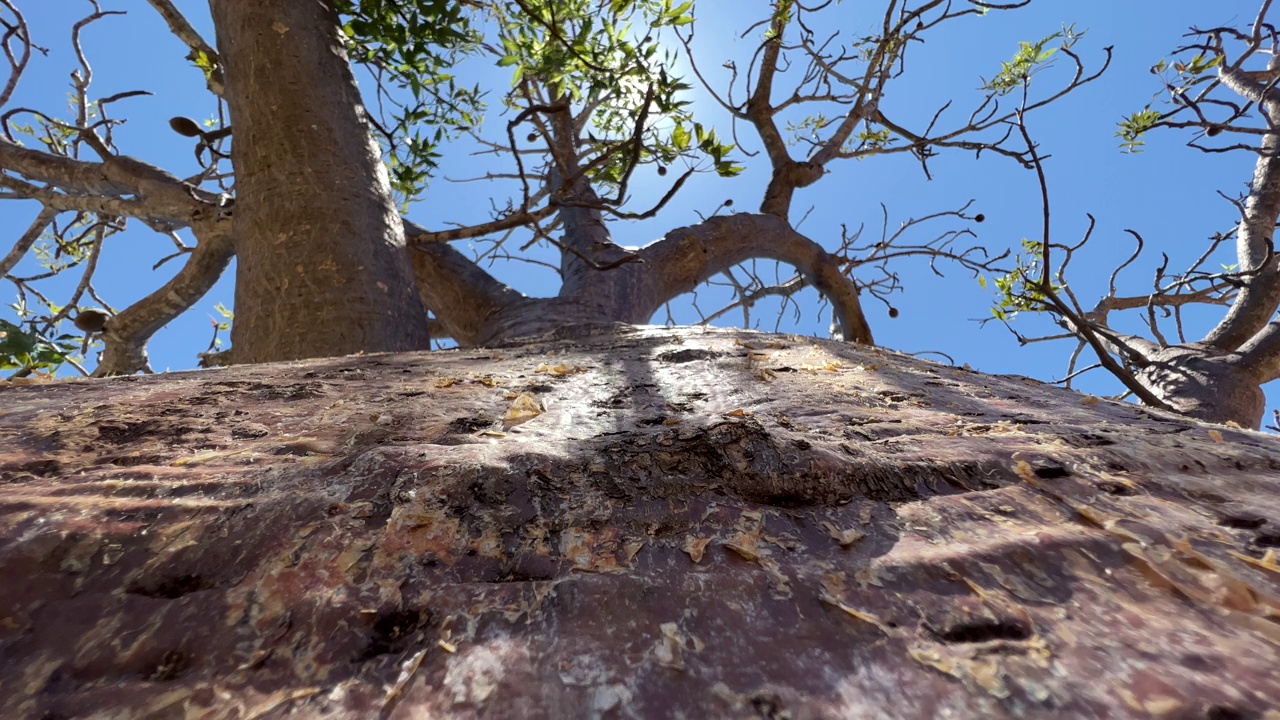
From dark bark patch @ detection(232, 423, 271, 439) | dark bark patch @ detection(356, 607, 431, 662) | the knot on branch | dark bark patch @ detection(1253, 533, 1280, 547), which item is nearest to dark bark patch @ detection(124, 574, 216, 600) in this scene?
dark bark patch @ detection(356, 607, 431, 662)

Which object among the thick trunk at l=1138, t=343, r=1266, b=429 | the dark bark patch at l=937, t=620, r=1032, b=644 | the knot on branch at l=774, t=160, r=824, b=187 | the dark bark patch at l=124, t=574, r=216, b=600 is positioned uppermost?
the knot on branch at l=774, t=160, r=824, b=187

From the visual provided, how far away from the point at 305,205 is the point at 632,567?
182cm

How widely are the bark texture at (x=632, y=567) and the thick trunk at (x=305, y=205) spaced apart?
3.45 ft

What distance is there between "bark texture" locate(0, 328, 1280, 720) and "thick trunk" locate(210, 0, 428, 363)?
1.05 meters

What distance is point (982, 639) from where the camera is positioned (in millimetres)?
378

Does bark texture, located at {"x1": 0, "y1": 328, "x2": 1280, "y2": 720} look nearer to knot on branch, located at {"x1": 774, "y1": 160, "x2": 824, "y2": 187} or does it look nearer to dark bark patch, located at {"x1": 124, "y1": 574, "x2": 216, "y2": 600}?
dark bark patch, located at {"x1": 124, "y1": 574, "x2": 216, "y2": 600}

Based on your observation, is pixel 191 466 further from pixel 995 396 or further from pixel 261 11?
pixel 261 11

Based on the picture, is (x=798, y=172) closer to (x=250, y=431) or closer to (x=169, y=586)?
(x=250, y=431)

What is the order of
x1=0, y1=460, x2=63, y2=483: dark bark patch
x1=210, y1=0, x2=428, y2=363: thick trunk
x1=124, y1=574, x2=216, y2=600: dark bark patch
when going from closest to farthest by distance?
1. x1=124, y1=574, x2=216, y2=600: dark bark patch
2. x1=0, y1=460, x2=63, y2=483: dark bark patch
3. x1=210, y1=0, x2=428, y2=363: thick trunk

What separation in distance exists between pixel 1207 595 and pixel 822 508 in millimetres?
257

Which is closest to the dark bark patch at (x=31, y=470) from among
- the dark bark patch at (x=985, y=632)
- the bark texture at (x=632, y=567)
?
the bark texture at (x=632, y=567)

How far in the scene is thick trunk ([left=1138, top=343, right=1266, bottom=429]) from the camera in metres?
2.19

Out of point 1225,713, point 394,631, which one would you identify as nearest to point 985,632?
point 1225,713

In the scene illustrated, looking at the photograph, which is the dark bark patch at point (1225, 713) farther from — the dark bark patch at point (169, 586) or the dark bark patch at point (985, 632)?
the dark bark patch at point (169, 586)
